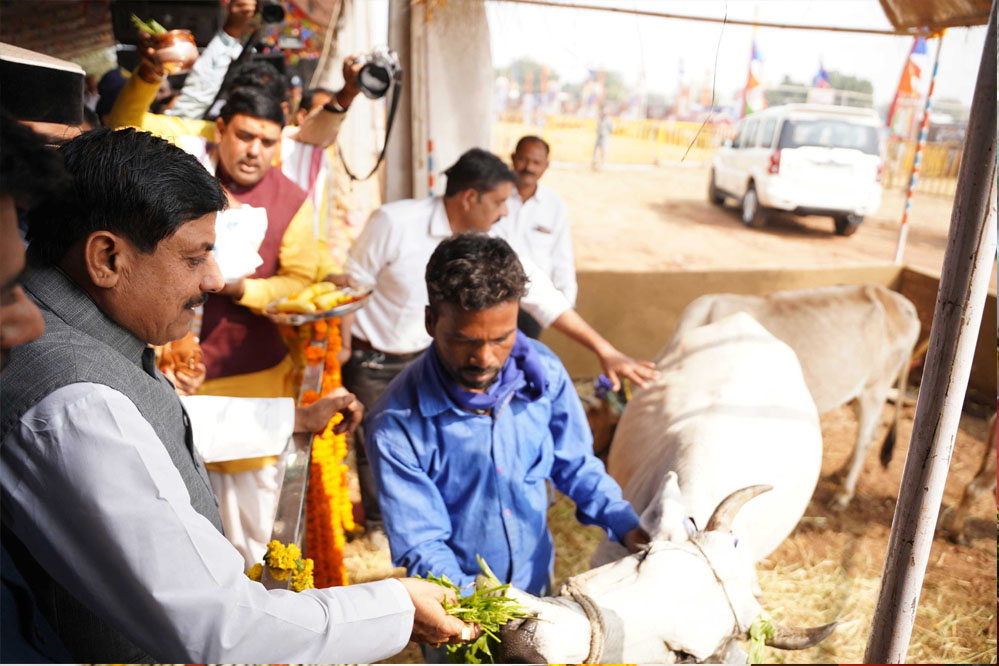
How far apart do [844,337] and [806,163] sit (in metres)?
10.8

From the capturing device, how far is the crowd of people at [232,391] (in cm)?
109

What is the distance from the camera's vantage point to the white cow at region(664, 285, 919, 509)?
483cm

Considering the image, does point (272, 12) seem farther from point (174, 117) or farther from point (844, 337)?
point (844, 337)

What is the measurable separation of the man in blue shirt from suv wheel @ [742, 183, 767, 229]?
16.2 m

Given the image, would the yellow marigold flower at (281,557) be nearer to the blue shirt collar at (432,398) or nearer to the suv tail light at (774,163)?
the blue shirt collar at (432,398)

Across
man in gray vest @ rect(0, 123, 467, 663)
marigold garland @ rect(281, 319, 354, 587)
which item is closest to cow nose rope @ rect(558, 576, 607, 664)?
man in gray vest @ rect(0, 123, 467, 663)

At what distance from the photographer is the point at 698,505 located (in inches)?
101

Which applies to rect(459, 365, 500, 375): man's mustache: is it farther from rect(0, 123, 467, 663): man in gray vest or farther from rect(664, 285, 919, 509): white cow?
rect(664, 285, 919, 509): white cow

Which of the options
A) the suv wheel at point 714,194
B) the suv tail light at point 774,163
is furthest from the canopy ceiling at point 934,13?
the suv wheel at point 714,194

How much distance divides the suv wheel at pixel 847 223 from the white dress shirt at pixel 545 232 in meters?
14.2

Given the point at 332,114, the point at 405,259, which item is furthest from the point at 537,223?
the point at 332,114

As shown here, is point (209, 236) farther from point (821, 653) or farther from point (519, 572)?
point (821, 653)

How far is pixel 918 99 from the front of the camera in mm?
23391

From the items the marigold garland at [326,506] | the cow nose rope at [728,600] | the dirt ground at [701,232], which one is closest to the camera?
the cow nose rope at [728,600]
